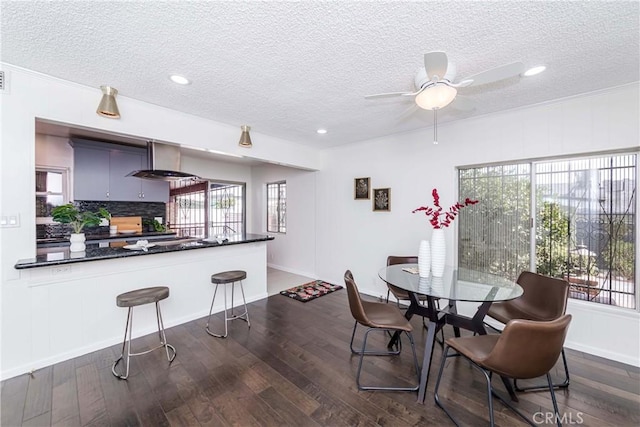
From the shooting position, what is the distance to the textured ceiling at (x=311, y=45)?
1464 mm

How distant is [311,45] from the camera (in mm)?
1766

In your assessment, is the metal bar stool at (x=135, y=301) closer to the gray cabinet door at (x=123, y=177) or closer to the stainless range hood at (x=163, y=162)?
the stainless range hood at (x=163, y=162)

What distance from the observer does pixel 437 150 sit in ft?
11.4

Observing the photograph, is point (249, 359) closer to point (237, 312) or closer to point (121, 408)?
point (121, 408)

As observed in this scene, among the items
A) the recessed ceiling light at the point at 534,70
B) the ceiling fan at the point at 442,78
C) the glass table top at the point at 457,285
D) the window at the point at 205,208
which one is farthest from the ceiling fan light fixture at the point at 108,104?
the recessed ceiling light at the point at 534,70

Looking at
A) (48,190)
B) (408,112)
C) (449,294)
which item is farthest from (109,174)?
(449,294)

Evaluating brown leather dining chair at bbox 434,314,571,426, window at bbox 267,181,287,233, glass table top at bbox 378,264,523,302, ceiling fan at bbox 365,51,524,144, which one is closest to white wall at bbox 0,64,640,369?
window at bbox 267,181,287,233

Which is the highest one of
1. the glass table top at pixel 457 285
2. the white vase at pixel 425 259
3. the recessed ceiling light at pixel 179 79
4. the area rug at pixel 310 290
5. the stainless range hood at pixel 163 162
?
the recessed ceiling light at pixel 179 79

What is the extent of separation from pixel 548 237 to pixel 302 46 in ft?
10.4

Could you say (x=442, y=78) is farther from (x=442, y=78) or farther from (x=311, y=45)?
(x=311, y=45)

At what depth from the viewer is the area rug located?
4.01 meters

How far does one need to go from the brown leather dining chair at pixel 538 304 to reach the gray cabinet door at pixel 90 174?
5.51 m

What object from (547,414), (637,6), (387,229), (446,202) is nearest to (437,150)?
(446,202)

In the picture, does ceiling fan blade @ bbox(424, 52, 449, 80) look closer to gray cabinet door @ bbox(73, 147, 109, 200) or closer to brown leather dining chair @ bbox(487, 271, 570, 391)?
brown leather dining chair @ bbox(487, 271, 570, 391)
